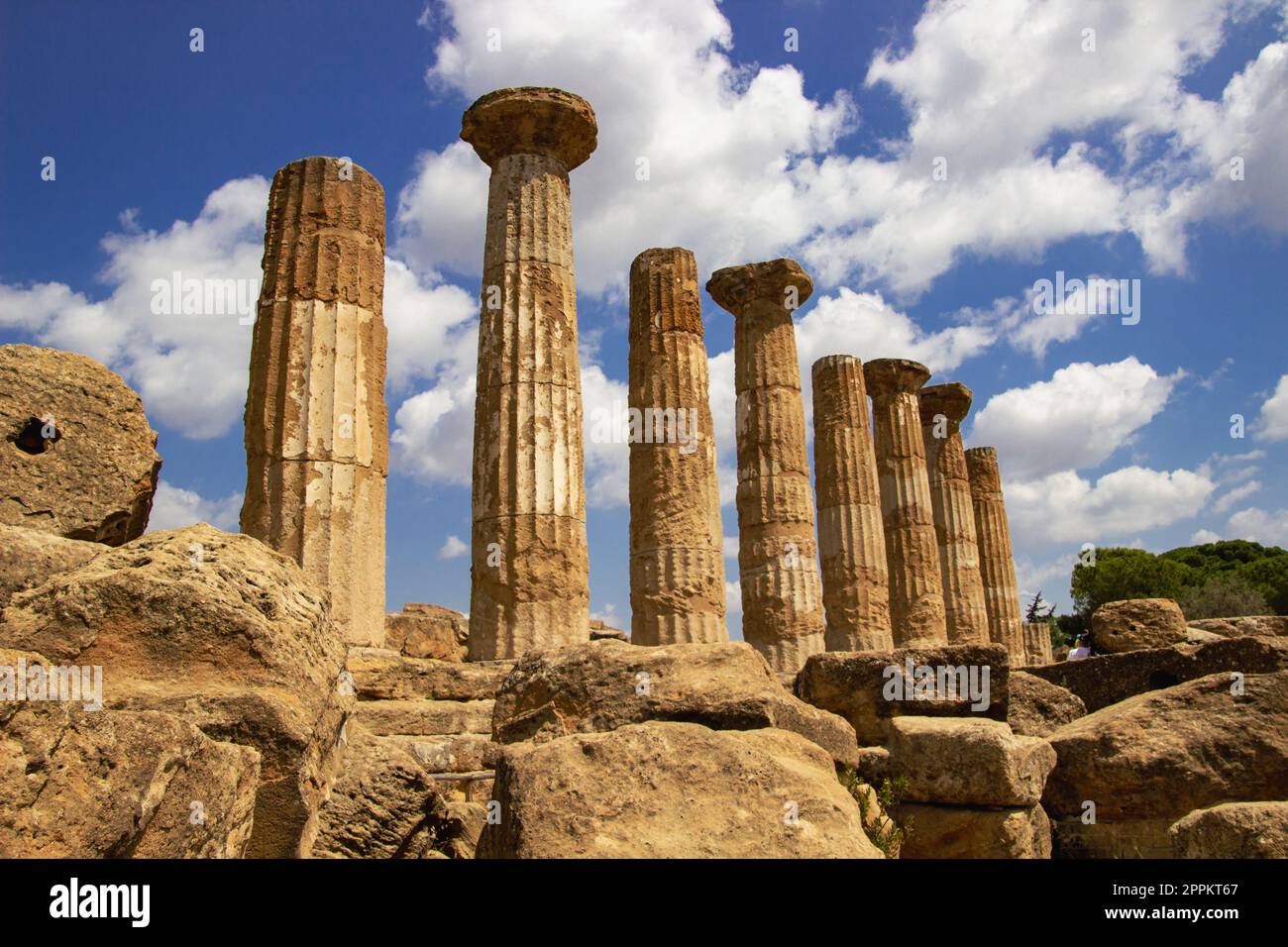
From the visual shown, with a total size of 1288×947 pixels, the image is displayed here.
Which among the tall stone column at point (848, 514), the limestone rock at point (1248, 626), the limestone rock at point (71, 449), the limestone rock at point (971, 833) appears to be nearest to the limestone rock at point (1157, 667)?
the limestone rock at point (971, 833)

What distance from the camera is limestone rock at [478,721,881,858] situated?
11.7 feet

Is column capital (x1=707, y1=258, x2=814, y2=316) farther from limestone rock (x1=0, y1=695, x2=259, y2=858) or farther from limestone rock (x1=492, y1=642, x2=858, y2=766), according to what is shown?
limestone rock (x1=0, y1=695, x2=259, y2=858)

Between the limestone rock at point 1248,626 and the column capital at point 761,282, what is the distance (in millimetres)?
7779

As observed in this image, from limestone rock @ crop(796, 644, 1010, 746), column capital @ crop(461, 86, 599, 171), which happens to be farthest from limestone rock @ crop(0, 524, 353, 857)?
column capital @ crop(461, 86, 599, 171)

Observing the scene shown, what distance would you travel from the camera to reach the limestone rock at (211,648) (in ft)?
12.3

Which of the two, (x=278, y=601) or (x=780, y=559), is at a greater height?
(x=780, y=559)

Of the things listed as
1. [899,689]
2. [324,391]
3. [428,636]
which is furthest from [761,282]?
[899,689]

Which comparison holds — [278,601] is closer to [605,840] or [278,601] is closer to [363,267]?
[605,840]

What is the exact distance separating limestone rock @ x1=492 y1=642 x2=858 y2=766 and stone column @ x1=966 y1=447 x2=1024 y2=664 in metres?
20.0

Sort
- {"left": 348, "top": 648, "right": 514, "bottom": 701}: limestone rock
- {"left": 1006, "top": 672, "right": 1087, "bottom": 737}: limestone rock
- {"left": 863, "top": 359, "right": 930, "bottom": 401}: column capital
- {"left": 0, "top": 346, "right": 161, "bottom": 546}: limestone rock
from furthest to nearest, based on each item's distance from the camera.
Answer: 1. {"left": 863, "top": 359, "right": 930, "bottom": 401}: column capital
2. {"left": 348, "top": 648, "right": 514, "bottom": 701}: limestone rock
3. {"left": 1006, "top": 672, "right": 1087, "bottom": 737}: limestone rock
4. {"left": 0, "top": 346, "right": 161, "bottom": 546}: limestone rock

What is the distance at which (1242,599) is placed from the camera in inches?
1563

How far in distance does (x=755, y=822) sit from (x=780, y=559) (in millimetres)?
12048

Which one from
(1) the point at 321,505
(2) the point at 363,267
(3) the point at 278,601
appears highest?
(2) the point at 363,267

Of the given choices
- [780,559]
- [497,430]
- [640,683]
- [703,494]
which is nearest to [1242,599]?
[780,559]
